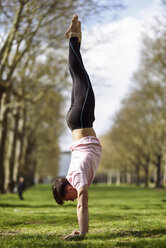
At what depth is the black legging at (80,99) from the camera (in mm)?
6133

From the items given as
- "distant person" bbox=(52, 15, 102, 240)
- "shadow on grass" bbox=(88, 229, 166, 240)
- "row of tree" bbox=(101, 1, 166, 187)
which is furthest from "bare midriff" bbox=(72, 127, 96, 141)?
"row of tree" bbox=(101, 1, 166, 187)

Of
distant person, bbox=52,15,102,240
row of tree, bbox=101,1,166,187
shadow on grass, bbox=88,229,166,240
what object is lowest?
shadow on grass, bbox=88,229,166,240

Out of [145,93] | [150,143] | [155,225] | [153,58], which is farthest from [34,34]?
[150,143]

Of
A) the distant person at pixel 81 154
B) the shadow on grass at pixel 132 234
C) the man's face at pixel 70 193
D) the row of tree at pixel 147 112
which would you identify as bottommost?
the shadow on grass at pixel 132 234

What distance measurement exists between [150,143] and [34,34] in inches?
1182

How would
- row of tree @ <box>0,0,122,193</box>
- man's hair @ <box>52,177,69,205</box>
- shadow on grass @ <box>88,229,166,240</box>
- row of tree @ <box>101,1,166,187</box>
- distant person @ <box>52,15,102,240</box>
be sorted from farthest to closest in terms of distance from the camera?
row of tree @ <box>101,1,166,187</box>
row of tree @ <box>0,0,122,193</box>
shadow on grass @ <box>88,229,166,240</box>
man's hair @ <box>52,177,69,205</box>
distant person @ <box>52,15,102,240</box>

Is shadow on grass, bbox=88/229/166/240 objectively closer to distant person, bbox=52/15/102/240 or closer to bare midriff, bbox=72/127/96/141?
distant person, bbox=52/15/102/240

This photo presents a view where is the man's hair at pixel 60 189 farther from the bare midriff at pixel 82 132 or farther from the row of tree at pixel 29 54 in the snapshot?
the row of tree at pixel 29 54

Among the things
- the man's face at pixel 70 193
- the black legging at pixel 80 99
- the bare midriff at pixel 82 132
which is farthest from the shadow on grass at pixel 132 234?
the black legging at pixel 80 99

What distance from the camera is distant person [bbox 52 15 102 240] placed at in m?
6.00

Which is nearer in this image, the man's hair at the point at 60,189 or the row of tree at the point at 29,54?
the man's hair at the point at 60,189

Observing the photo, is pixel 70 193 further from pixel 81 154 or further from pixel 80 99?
pixel 80 99

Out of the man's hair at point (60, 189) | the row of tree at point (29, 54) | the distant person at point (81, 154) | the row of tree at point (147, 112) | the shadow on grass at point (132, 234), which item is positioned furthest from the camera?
the row of tree at point (147, 112)

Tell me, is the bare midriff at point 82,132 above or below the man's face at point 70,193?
above
